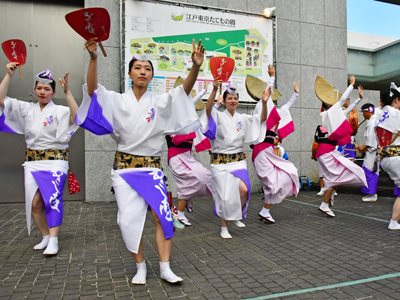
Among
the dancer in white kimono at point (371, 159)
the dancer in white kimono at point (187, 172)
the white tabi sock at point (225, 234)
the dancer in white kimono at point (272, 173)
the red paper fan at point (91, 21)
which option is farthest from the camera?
the dancer in white kimono at point (371, 159)

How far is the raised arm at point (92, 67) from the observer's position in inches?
111

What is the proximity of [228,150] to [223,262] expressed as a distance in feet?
5.59

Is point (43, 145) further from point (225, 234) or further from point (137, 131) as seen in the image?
point (225, 234)

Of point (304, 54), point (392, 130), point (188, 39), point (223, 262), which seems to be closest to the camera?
point (223, 262)

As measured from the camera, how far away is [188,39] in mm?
8547

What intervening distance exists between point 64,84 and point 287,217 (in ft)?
13.6

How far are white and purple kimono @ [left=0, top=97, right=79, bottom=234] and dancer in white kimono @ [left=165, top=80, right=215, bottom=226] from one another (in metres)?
2.02

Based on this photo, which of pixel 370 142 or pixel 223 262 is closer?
pixel 223 262

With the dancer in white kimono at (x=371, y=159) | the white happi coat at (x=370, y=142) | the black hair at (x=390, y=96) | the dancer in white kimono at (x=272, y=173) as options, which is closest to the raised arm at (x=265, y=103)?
the dancer in white kimono at (x=272, y=173)

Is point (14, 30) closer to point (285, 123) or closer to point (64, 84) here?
point (64, 84)

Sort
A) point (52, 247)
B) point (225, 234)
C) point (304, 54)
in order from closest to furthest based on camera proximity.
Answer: point (52, 247) → point (225, 234) → point (304, 54)

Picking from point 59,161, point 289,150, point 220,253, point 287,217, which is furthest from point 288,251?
point 289,150

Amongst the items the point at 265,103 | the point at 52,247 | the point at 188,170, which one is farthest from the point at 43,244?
the point at 265,103

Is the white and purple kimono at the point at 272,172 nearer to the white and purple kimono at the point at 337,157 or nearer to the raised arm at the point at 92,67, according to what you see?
the white and purple kimono at the point at 337,157
